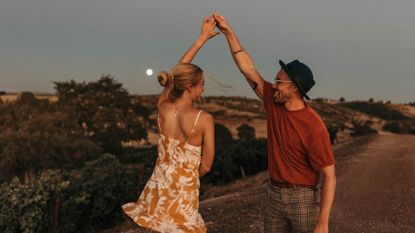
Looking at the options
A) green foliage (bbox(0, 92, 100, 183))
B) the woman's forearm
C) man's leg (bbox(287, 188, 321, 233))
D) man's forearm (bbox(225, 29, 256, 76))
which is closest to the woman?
the woman's forearm

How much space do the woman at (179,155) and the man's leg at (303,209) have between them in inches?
26.4

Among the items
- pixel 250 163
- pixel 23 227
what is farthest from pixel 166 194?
pixel 250 163

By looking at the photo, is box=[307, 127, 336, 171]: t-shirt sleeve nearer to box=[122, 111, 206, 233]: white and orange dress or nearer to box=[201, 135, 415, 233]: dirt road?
box=[122, 111, 206, 233]: white and orange dress

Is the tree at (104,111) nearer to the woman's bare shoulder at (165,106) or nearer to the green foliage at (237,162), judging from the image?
the green foliage at (237,162)

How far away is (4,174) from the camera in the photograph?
23.9 metres

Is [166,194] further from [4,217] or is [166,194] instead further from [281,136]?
[4,217]

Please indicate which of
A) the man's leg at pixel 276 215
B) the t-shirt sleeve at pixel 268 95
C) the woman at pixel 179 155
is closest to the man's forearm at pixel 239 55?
the t-shirt sleeve at pixel 268 95

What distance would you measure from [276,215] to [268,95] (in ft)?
2.97

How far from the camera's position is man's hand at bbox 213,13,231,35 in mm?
3807

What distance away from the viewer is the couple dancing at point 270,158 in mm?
2977

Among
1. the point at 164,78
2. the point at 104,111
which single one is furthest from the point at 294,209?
the point at 104,111

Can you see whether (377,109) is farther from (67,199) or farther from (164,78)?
(164,78)

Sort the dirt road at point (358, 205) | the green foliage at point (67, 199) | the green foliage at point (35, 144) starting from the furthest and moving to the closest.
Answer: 1. the green foliage at point (35, 144)
2. the green foliage at point (67, 199)
3. the dirt road at point (358, 205)

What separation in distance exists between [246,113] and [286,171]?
262 feet
